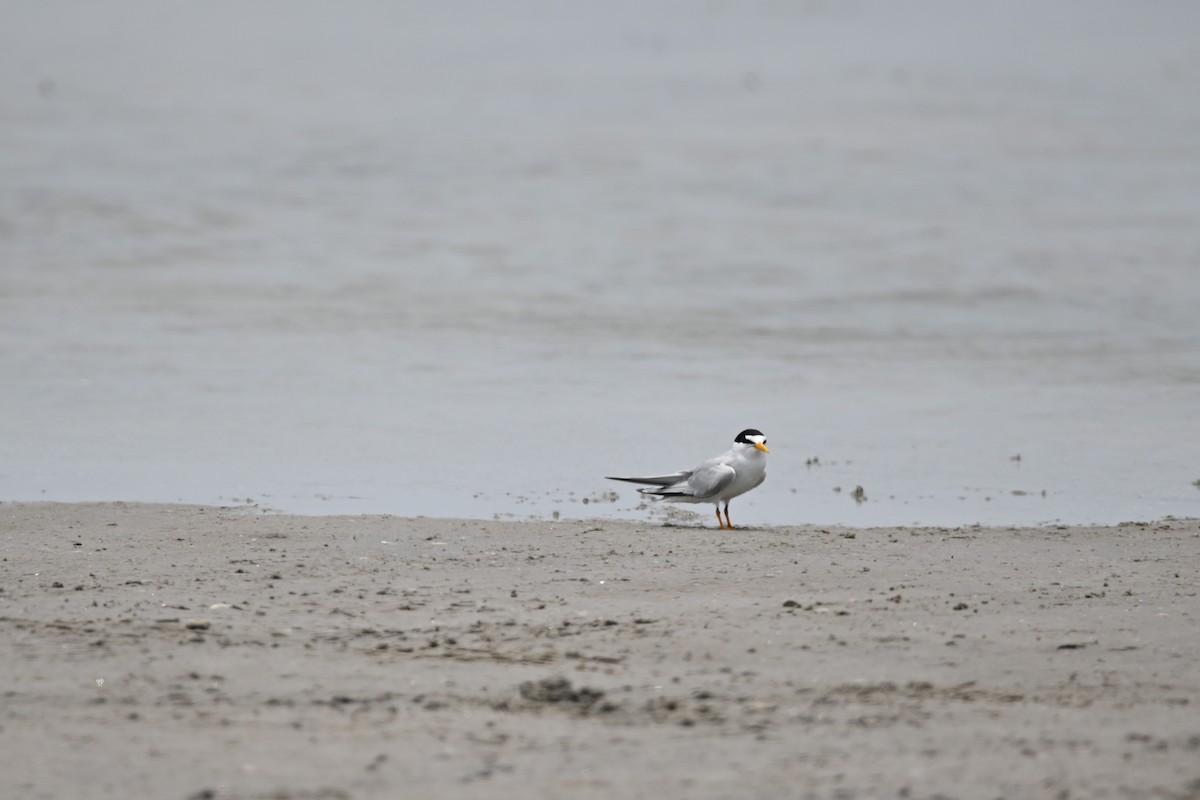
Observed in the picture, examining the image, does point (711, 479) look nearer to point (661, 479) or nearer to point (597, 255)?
point (661, 479)

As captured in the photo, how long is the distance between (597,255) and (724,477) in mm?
8893

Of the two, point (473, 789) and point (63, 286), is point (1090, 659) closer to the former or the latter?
point (473, 789)

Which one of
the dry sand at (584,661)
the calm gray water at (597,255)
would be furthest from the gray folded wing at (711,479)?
the dry sand at (584,661)

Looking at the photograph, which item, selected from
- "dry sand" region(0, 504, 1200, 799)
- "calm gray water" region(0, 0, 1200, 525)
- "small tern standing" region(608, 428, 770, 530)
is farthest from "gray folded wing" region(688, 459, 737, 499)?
"dry sand" region(0, 504, 1200, 799)

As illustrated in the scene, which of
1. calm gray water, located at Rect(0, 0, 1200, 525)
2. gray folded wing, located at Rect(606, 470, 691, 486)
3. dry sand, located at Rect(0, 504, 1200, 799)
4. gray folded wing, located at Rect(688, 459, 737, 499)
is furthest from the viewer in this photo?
calm gray water, located at Rect(0, 0, 1200, 525)

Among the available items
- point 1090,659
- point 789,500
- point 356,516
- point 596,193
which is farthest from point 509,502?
point 596,193

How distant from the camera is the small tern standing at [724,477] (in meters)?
7.10

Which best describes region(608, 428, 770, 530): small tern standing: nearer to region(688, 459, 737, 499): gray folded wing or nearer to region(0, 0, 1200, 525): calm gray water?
region(688, 459, 737, 499): gray folded wing

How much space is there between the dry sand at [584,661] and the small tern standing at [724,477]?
1.79 feet

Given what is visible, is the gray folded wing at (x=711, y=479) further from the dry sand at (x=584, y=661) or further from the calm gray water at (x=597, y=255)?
the dry sand at (x=584, y=661)

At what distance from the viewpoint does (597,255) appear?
15.8m

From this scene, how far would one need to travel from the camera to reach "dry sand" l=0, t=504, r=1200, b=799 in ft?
12.0

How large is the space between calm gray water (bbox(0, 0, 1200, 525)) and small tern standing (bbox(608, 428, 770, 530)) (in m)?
0.22

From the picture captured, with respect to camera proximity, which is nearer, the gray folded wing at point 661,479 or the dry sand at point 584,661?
the dry sand at point 584,661
